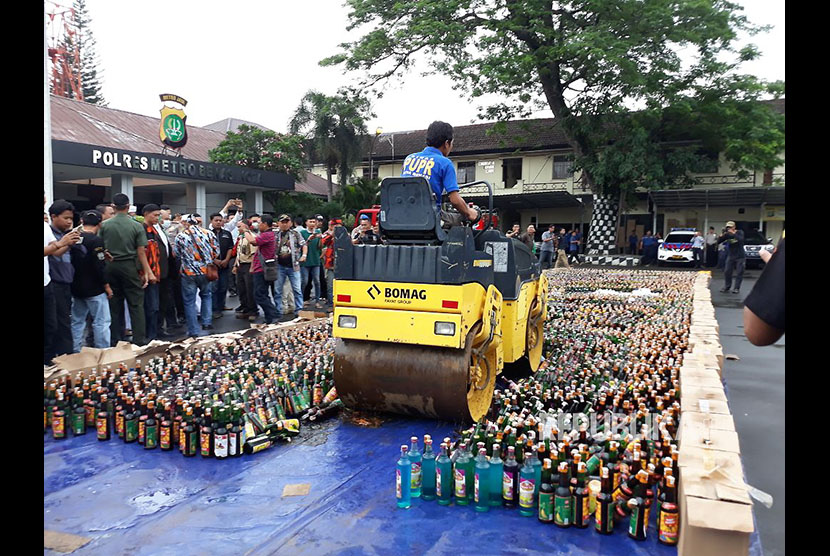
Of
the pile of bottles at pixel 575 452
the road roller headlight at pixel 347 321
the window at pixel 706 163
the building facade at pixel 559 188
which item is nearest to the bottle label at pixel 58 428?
the road roller headlight at pixel 347 321

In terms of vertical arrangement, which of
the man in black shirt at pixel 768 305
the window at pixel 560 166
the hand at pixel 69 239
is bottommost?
the man in black shirt at pixel 768 305

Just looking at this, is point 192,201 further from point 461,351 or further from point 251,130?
point 461,351

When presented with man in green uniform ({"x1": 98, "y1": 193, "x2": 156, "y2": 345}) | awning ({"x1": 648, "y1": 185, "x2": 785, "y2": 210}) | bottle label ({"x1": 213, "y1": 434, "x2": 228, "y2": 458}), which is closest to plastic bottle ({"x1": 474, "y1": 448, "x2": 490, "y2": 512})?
bottle label ({"x1": 213, "y1": 434, "x2": 228, "y2": 458})

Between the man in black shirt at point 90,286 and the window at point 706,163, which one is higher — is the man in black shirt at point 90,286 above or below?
below

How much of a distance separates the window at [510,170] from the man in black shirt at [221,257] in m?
27.9

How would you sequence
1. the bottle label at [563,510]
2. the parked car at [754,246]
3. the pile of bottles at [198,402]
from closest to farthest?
the bottle label at [563,510]
the pile of bottles at [198,402]
the parked car at [754,246]

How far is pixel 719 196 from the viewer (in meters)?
30.9

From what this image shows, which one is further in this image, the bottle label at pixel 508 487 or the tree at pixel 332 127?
the tree at pixel 332 127

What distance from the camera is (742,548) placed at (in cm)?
293

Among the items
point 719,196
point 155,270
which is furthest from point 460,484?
point 719,196

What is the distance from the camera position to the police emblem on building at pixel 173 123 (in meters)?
24.2

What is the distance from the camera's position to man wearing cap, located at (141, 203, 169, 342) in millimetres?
9078

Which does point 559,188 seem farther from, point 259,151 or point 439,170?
point 439,170

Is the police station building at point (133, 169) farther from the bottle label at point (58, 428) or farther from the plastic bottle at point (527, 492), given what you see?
the plastic bottle at point (527, 492)
